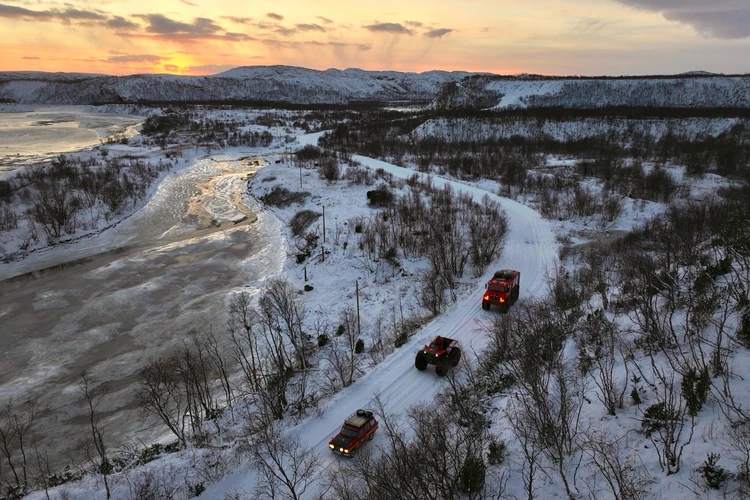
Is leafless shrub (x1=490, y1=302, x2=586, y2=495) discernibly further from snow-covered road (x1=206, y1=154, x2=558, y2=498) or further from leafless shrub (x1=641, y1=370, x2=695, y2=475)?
snow-covered road (x1=206, y1=154, x2=558, y2=498)

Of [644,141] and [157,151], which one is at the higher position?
[644,141]

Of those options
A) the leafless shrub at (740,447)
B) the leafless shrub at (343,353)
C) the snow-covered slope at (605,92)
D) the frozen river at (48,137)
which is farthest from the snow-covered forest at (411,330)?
the snow-covered slope at (605,92)

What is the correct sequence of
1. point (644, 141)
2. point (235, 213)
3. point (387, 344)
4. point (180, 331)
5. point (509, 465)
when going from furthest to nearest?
1. point (644, 141)
2. point (235, 213)
3. point (180, 331)
4. point (387, 344)
5. point (509, 465)

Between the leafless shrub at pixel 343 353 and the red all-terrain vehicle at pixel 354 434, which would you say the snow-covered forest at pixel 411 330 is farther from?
the red all-terrain vehicle at pixel 354 434

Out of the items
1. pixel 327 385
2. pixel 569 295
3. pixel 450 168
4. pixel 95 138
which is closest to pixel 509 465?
pixel 327 385

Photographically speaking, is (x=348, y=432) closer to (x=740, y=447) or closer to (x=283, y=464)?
(x=283, y=464)

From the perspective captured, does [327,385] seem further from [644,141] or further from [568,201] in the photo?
[644,141]
